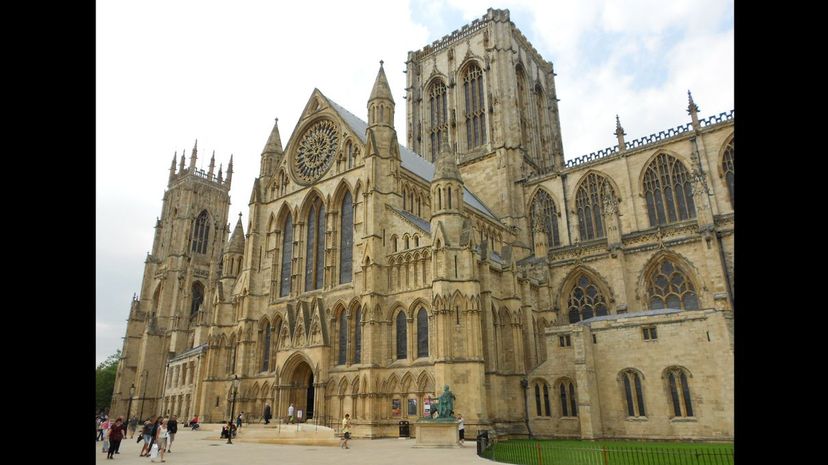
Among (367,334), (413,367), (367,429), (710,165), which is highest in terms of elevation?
(710,165)

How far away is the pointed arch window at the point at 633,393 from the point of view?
2567 cm

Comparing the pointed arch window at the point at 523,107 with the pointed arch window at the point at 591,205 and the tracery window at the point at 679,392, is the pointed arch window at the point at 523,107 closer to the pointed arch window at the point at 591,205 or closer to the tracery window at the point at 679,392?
the pointed arch window at the point at 591,205

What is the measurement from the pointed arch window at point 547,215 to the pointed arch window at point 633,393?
60.1 feet

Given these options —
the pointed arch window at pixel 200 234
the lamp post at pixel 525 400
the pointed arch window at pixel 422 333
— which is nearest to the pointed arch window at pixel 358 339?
the pointed arch window at pixel 422 333

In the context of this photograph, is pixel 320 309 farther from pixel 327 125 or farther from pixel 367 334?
pixel 327 125

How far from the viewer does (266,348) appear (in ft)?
113

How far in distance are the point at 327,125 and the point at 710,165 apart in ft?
91.9

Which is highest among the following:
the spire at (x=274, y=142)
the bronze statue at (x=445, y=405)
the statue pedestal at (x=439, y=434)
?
the spire at (x=274, y=142)

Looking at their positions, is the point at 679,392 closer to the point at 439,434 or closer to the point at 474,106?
the point at 439,434

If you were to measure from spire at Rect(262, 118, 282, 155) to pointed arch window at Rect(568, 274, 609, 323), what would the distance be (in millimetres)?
25405

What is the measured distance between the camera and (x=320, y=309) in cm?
3122

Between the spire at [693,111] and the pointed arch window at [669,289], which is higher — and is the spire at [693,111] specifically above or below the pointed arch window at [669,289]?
above

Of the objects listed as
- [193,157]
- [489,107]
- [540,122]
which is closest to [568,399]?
[489,107]
